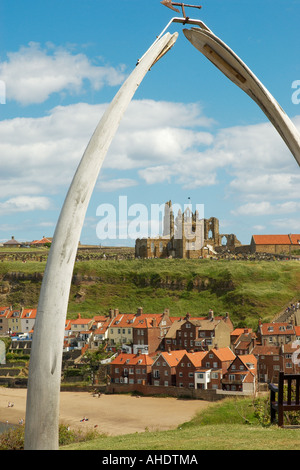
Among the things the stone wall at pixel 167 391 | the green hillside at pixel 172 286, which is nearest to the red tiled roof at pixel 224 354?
the stone wall at pixel 167 391

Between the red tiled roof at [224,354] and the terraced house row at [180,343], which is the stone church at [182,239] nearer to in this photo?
the terraced house row at [180,343]

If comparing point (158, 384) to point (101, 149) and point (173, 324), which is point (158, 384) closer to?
point (173, 324)

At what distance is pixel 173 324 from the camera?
63.7m

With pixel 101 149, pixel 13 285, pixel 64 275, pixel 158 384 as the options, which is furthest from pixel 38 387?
pixel 13 285

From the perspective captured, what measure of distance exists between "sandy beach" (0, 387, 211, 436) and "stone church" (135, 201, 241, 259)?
183ft

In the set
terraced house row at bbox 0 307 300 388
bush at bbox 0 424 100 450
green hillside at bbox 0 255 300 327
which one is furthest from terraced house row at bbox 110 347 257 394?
green hillside at bbox 0 255 300 327

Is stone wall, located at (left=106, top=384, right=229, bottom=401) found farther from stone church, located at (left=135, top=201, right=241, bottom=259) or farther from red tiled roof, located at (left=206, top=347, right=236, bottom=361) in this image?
stone church, located at (left=135, top=201, right=241, bottom=259)

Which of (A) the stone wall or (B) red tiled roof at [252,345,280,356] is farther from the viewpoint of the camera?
(B) red tiled roof at [252,345,280,356]

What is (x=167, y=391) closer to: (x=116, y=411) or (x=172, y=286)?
(x=116, y=411)

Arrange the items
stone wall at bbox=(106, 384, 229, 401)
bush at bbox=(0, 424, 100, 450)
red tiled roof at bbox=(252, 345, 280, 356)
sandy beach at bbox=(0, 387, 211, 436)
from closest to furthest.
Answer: bush at bbox=(0, 424, 100, 450) → sandy beach at bbox=(0, 387, 211, 436) → stone wall at bbox=(106, 384, 229, 401) → red tiled roof at bbox=(252, 345, 280, 356)

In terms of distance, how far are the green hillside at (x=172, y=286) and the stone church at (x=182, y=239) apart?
5.95 metres

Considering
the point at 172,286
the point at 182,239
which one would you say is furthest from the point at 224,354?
the point at 182,239

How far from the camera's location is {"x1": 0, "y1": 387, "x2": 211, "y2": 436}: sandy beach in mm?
40469

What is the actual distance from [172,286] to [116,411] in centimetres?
4736
